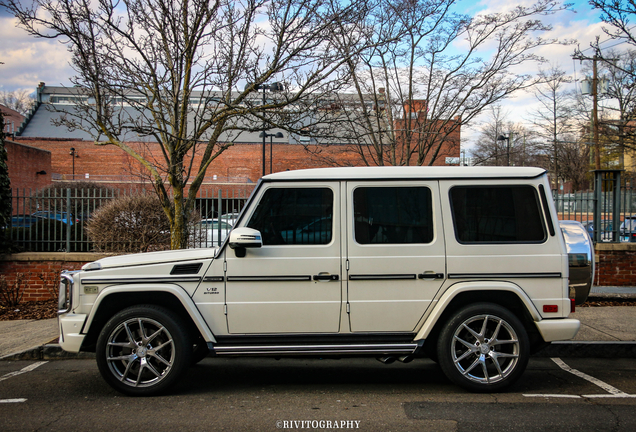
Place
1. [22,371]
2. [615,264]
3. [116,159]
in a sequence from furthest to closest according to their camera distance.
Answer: [116,159] → [615,264] → [22,371]

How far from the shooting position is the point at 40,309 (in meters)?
9.20

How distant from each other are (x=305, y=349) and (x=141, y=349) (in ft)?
4.94

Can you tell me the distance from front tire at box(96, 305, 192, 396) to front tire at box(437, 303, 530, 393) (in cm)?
240

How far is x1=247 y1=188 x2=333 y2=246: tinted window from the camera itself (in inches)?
178

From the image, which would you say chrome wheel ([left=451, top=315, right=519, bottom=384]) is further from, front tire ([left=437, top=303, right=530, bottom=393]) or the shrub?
the shrub

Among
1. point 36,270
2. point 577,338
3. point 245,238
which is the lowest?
point 577,338

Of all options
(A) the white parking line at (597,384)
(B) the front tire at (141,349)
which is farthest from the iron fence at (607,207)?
(B) the front tire at (141,349)

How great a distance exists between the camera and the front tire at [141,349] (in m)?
4.44

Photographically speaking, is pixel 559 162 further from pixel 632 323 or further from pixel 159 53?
pixel 159 53

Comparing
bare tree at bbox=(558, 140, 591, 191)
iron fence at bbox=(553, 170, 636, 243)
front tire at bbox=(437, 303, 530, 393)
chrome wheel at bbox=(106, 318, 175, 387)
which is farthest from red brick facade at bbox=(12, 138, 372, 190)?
front tire at bbox=(437, 303, 530, 393)

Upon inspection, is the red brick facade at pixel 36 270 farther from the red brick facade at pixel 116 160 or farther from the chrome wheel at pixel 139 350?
the red brick facade at pixel 116 160

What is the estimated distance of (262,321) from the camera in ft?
14.6

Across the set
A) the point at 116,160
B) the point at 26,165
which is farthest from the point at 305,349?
the point at 116,160

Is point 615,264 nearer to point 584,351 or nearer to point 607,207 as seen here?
point 607,207
